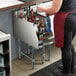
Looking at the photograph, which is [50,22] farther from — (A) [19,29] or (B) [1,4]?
(B) [1,4]

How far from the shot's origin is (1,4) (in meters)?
2.98

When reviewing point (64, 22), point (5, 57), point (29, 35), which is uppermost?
point (64, 22)

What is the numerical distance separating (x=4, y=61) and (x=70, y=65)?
891mm

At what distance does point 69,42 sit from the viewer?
2887 millimetres

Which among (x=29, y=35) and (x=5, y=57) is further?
(x=29, y=35)

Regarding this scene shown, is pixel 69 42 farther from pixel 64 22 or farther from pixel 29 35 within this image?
pixel 29 35

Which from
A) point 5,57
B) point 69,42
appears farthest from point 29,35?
point 69,42

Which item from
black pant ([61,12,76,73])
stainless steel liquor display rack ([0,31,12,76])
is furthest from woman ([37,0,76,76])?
stainless steel liquor display rack ([0,31,12,76])

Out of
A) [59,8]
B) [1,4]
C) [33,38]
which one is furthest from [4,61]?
[59,8]

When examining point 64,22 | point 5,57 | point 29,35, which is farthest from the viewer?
point 29,35

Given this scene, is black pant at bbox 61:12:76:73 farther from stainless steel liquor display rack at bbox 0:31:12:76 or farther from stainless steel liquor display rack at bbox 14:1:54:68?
stainless steel liquor display rack at bbox 0:31:12:76

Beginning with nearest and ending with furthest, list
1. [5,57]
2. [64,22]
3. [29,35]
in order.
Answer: [64,22]
[5,57]
[29,35]

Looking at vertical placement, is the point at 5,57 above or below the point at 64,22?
below

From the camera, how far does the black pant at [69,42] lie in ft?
9.06
